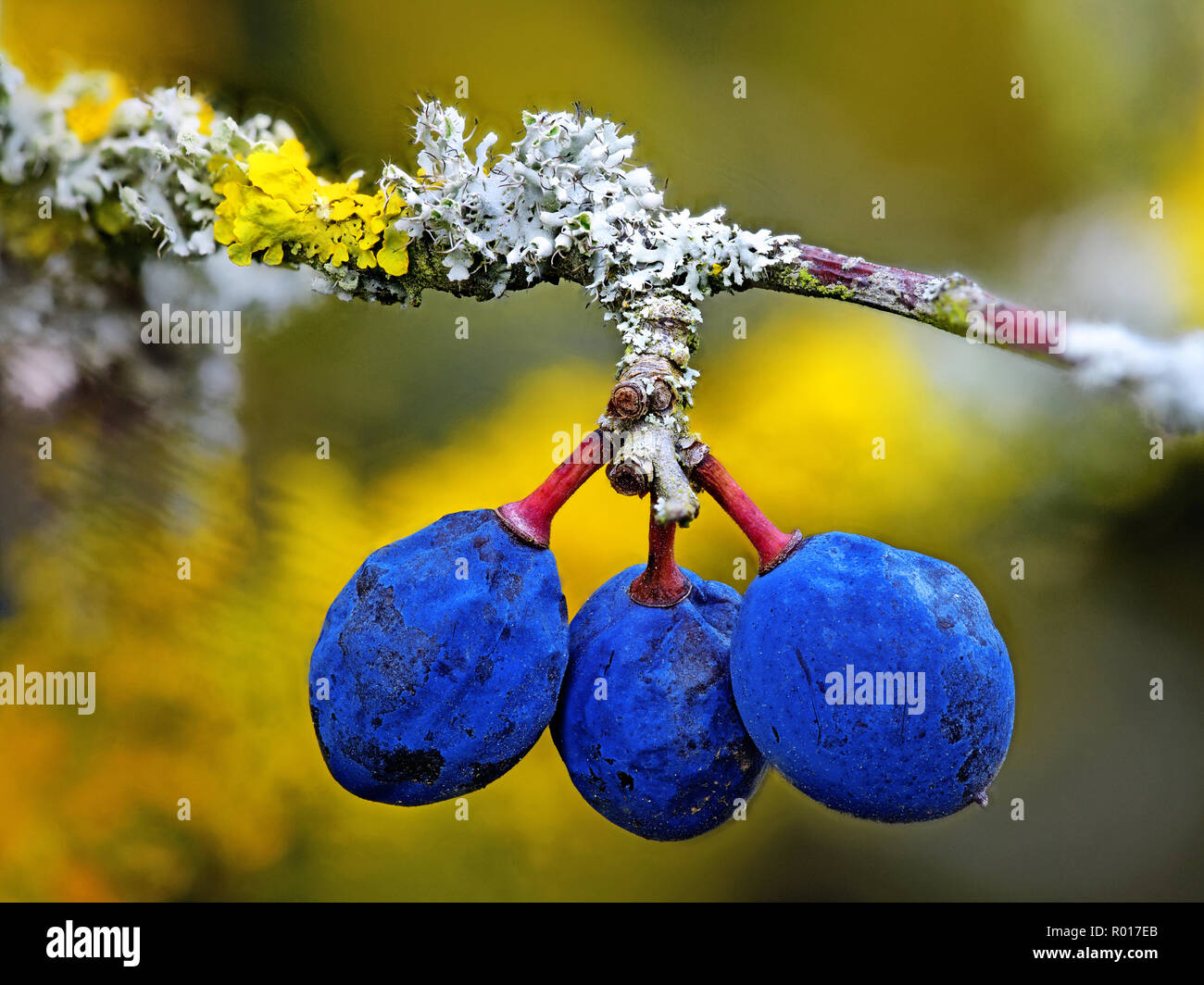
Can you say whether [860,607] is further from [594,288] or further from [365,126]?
[365,126]

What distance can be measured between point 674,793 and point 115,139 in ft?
2.13

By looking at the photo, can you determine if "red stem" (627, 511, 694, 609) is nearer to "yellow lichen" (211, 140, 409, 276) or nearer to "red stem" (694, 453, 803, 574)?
"red stem" (694, 453, 803, 574)

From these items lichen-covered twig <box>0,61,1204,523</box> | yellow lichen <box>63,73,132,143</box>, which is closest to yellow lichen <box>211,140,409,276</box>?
lichen-covered twig <box>0,61,1204,523</box>

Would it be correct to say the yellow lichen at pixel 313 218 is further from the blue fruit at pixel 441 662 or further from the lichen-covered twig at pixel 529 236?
the blue fruit at pixel 441 662

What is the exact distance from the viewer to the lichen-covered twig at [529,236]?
58cm

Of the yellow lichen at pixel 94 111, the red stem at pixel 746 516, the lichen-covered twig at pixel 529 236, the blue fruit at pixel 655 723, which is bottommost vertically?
the blue fruit at pixel 655 723

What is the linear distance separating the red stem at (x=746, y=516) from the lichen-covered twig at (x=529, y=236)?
2cm

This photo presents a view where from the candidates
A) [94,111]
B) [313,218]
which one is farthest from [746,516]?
[94,111]

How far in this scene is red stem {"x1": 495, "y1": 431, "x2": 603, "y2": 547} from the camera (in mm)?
618

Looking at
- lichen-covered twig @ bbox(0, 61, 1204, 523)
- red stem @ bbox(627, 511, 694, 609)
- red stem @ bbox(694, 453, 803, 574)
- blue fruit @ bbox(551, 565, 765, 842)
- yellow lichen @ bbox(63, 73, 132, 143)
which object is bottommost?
blue fruit @ bbox(551, 565, 765, 842)

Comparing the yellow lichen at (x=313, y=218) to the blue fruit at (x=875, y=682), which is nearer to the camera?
the blue fruit at (x=875, y=682)

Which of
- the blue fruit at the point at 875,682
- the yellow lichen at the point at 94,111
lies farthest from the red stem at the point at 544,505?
the yellow lichen at the point at 94,111

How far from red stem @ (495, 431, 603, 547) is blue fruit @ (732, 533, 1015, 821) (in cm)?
14

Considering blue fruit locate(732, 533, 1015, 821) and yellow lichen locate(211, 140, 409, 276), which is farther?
yellow lichen locate(211, 140, 409, 276)
